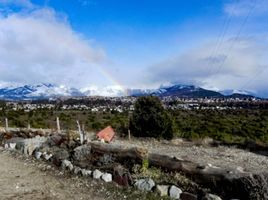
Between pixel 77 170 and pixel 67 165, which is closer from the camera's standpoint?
pixel 77 170

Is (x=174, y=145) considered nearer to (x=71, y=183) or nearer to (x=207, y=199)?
(x=71, y=183)

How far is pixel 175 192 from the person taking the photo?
11391 mm

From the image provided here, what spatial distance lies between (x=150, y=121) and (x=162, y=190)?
1784 cm

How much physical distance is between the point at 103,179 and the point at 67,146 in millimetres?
5334

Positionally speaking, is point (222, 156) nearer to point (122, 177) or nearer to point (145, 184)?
point (122, 177)

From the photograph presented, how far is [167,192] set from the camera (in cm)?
1157

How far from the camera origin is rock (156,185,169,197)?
1155 centimetres

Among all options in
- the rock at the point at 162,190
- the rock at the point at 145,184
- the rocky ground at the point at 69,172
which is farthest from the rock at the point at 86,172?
the rock at the point at 162,190

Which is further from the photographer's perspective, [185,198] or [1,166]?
[1,166]

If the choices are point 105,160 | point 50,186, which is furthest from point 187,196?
point 105,160

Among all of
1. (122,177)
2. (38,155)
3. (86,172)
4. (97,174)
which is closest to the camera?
(122,177)

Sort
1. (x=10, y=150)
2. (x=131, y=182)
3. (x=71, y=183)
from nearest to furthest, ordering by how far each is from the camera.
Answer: (x=131, y=182) → (x=71, y=183) → (x=10, y=150)

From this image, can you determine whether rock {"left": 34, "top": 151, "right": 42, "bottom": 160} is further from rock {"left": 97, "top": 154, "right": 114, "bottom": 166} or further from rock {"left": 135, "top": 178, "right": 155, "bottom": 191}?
rock {"left": 135, "top": 178, "right": 155, "bottom": 191}

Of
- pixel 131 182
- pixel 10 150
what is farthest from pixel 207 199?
pixel 10 150
